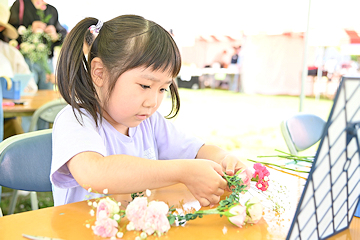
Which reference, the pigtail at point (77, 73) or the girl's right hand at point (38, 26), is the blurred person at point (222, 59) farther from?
the pigtail at point (77, 73)

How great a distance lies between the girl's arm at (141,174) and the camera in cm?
77

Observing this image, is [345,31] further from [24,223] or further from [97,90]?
[24,223]

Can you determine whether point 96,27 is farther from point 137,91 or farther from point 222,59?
point 222,59

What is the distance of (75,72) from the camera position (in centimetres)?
100

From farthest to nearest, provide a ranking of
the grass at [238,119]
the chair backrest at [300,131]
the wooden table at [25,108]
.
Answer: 1. the grass at [238,119]
2. the wooden table at [25,108]
3. the chair backrest at [300,131]

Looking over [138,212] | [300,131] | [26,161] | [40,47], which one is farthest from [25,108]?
[138,212]

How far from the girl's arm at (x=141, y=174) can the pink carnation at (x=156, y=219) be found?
0.20 m

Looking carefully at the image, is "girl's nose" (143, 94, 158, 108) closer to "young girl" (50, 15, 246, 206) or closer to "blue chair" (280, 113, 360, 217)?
"young girl" (50, 15, 246, 206)

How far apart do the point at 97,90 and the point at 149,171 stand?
1.21 ft

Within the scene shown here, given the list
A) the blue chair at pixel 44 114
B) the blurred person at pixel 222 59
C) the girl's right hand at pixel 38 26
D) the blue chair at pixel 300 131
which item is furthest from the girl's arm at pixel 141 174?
the blurred person at pixel 222 59

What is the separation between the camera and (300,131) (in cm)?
192

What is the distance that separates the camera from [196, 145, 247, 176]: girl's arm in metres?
0.98

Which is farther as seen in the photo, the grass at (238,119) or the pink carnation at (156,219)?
the grass at (238,119)

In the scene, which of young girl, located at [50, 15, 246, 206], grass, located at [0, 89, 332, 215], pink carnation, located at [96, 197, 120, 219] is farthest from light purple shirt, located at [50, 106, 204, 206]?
grass, located at [0, 89, 332, 215]
